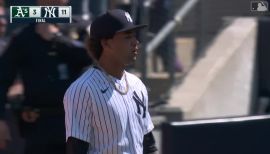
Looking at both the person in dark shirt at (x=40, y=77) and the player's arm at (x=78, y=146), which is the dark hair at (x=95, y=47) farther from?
the person in dark shirt at (x=40, y=77)

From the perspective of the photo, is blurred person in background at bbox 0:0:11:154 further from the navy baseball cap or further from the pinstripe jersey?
the navy baseball cap

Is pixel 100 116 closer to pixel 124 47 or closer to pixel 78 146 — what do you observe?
pixel 78 146

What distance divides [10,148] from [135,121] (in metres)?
4.14

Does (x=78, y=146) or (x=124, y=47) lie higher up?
(x=124, y=47)

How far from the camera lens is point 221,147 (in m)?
6.71

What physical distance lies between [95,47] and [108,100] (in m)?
0.34

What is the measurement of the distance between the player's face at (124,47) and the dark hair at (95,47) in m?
0.10

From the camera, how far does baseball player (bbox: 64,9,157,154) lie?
487 cm

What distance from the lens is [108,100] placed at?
489cm

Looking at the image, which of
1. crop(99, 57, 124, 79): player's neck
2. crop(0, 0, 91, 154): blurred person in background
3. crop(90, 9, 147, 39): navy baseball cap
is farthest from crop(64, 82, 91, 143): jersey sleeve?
crop(0, 0, 91, 154): blurred person in background

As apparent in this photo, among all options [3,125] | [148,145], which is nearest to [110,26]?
[148,145]

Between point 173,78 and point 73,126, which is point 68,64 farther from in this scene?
point 173,78
